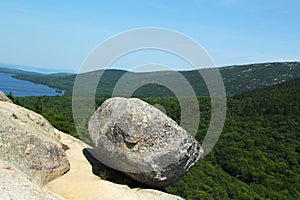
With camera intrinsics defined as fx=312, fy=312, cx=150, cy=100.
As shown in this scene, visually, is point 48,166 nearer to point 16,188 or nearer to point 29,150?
point 29,150

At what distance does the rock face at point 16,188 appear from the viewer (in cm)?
736

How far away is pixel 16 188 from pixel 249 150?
206ft

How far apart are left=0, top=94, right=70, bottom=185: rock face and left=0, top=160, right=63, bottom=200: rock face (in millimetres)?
3164

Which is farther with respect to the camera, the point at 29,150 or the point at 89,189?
the point at 29,150

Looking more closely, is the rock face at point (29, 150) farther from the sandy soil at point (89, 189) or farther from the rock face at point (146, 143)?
the rock face at point (146, 143)

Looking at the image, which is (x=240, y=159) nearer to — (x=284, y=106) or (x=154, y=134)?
(x=284, y=106)

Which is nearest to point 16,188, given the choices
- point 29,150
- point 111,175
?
point 29,150

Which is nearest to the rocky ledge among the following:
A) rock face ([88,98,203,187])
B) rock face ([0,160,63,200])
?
rock face ([88,98,203,187])

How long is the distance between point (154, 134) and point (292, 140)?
64.1m

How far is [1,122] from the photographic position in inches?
476

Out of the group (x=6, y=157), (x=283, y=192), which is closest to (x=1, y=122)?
(x=6, y=157)

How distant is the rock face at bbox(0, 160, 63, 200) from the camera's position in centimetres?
736

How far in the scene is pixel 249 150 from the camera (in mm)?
65125

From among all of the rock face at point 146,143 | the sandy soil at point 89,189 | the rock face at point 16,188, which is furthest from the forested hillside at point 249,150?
the rock face at point 16,188
